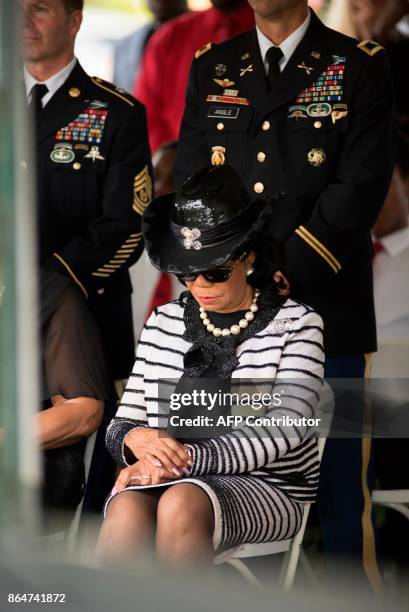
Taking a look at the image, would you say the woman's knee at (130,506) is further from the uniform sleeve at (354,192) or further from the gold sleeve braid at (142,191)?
the gold sleeve braid at (142,191)

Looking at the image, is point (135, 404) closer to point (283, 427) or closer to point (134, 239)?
point (283, 427)

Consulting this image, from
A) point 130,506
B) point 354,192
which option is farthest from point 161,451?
point 354,192

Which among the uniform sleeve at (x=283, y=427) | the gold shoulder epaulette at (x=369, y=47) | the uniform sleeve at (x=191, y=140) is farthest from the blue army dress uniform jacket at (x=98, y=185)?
the uniform sleeve at (x=283, y=427)

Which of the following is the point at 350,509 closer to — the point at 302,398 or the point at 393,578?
the point at 393,578

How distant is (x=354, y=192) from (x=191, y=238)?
21.0 inches

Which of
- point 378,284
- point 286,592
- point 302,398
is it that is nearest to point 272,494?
point 302,398

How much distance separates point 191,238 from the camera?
2936 mm

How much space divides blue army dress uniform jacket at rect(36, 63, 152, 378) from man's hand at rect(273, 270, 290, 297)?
617mm

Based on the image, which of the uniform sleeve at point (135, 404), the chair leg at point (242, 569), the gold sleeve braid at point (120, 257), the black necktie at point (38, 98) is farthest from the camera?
the black necktie at point (38, 98)

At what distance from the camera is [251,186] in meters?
3.36

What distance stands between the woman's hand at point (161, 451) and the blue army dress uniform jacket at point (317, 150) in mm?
621

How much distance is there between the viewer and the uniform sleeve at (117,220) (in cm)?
353

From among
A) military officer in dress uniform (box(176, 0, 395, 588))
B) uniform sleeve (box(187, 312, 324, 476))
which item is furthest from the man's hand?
uniform sleeve (box(187, 312, 324, 476))

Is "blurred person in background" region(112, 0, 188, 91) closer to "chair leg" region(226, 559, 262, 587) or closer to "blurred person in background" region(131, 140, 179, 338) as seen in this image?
"blurred person in background" region(131, 140, 179, 338)
